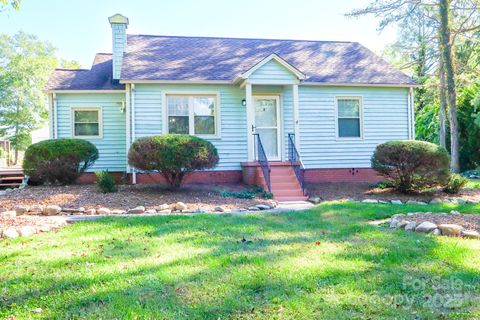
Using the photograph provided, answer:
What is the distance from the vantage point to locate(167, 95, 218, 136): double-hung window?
38.1 ft

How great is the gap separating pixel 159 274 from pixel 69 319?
994 millimetres

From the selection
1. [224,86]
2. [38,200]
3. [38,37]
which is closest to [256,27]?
[224,86]

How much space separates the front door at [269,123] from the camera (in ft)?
39.4

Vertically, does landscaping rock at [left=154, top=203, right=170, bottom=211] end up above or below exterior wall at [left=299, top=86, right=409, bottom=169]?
below

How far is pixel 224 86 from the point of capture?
11.7 m

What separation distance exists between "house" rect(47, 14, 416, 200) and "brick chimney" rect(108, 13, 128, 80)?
0.03m

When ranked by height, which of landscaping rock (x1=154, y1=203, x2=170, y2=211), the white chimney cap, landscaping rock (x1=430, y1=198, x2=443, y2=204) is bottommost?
landscaping rock (x1=430, y1=198, x2=443, y2=204)

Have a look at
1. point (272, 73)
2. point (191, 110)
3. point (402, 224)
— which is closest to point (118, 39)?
point (191, 110)

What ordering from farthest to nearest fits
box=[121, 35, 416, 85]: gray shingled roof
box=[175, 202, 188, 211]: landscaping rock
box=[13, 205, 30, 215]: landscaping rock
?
1. box=[121, 35, 416, 85]: gray shingled roof
2. box=[175, 202, 188, 211]: landscaping rock
3. box=[13, 205, 30, 215]: landscaping rock

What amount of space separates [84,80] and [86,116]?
130 cm

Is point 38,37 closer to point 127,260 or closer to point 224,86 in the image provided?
point 224,86

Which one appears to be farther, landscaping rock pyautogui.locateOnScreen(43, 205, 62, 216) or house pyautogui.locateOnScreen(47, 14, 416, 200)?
house pyautogui.locateOnScreen(47, 14, 416, 200)

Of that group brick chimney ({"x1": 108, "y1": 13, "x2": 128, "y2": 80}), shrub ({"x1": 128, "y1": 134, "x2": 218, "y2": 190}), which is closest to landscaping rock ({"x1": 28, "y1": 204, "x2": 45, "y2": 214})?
shrub ({"x1": 128, "y1": 134, "x2": 218, "y2": 190})

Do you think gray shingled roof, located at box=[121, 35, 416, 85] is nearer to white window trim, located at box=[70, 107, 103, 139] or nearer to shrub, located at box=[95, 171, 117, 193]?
white window trim, located at box=[70, 107, 103, 139]
